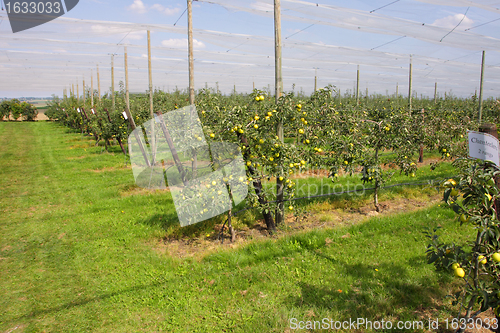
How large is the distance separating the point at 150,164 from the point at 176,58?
23.6 ft

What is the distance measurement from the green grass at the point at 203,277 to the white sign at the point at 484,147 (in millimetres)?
1865

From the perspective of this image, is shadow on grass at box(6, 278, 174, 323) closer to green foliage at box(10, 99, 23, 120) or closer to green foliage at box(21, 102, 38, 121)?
green foliage at box(10, 99, 23, 120)

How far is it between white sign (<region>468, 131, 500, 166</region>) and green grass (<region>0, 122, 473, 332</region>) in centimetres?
186

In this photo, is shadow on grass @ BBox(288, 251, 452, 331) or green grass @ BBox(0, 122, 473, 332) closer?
shadow on grass @ BBox(288, 251, 452, 331)

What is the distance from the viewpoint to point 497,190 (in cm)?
238

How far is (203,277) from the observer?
4.31 metres

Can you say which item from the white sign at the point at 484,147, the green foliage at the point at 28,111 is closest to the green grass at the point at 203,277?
the white sign at the point at 484,147

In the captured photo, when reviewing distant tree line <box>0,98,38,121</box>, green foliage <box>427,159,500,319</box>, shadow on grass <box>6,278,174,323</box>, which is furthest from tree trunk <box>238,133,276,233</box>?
distant tree line <box>0,98,38,121</box>

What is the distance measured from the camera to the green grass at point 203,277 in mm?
3484

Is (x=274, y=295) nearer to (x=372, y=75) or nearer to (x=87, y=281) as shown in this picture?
(x=87, y=281)

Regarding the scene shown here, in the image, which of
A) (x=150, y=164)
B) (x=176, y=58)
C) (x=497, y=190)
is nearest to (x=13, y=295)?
(x=497, y=190)

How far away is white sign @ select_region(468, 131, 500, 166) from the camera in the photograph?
7.82 feet

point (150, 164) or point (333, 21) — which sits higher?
point (333, 21)

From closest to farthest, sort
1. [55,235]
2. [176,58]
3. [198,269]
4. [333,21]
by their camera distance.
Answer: [198,269], [55,235], [333,21], [176,58]
